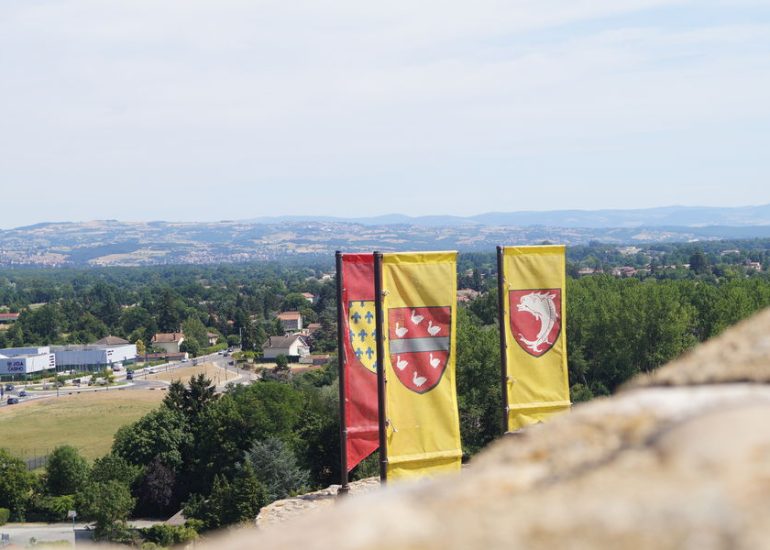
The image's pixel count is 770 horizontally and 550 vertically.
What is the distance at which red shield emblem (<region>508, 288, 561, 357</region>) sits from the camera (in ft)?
42.7

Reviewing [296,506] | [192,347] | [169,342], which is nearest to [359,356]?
[296,506]

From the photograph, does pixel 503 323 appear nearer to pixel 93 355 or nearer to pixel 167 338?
pixel 93 355

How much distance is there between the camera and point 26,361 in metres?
106

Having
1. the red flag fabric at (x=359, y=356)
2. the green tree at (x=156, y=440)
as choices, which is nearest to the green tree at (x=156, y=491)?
the green tree at (x=156, y=440)

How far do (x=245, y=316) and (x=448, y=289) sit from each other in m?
119

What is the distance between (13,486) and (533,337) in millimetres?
32938

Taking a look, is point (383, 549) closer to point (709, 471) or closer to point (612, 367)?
point (709, 471)

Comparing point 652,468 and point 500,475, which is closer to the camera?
point 652,468

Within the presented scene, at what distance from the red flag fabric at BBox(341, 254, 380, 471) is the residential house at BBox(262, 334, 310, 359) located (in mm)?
90452

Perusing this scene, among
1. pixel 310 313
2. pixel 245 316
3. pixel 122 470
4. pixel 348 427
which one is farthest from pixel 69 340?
pixel 348 427

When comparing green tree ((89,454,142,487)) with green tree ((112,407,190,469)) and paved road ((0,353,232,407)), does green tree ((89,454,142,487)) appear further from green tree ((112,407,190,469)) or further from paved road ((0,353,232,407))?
paved road ((0,353,232,407))

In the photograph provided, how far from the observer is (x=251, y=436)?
39.2 m

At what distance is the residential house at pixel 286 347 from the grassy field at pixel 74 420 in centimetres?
2138

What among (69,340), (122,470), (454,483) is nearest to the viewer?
(454,483)
